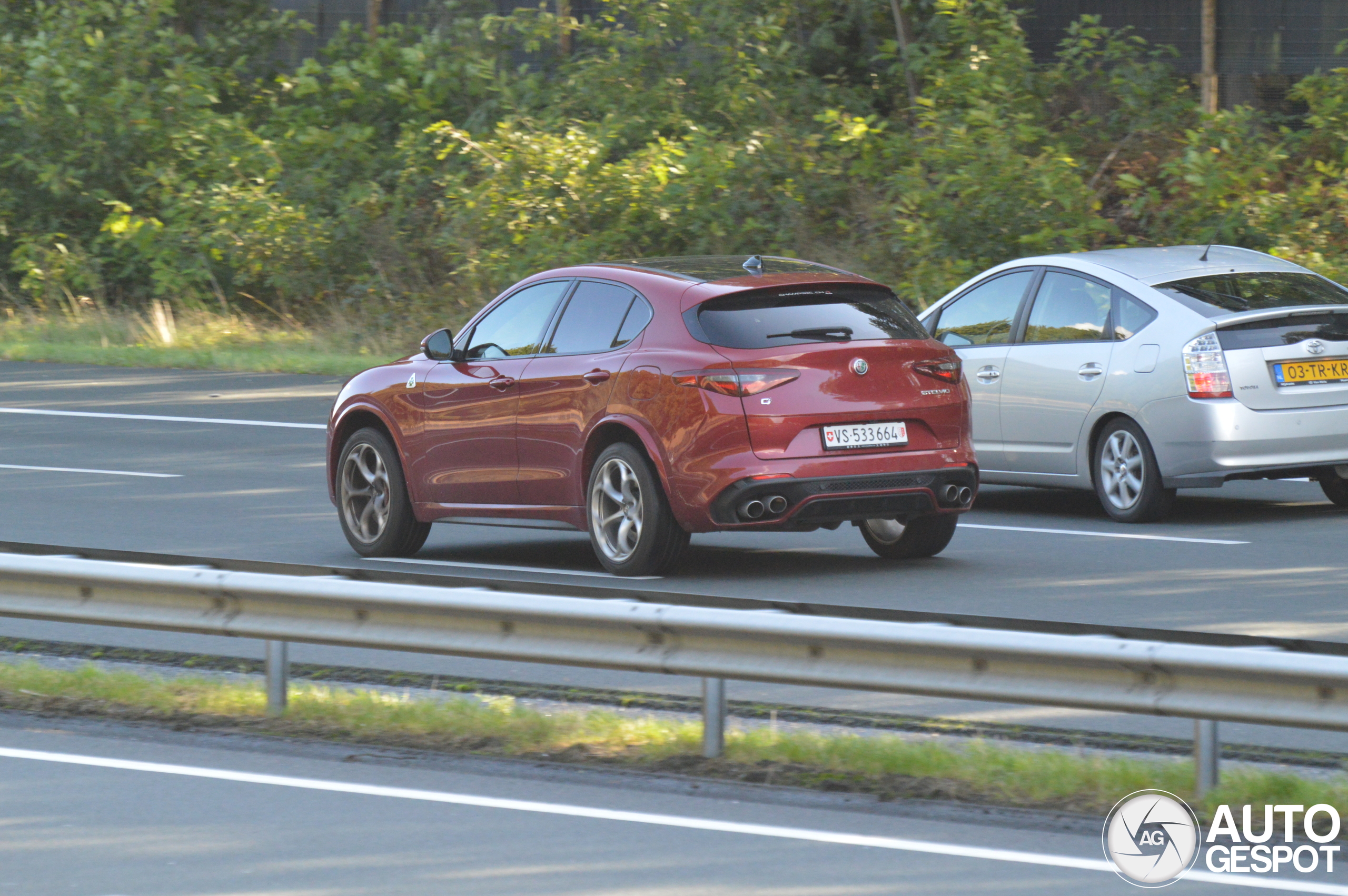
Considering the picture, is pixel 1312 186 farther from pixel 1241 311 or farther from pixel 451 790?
pixel 451 790

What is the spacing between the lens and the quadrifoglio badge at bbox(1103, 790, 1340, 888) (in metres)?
5.48

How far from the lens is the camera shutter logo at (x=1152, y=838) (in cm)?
546

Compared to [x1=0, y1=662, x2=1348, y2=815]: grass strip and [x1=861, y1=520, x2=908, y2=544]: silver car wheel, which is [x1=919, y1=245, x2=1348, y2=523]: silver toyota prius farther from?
[x1=0, y1=662, x2=1348, y2=815]: grass strip

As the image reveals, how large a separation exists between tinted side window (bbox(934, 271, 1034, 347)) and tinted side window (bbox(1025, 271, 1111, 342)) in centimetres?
19

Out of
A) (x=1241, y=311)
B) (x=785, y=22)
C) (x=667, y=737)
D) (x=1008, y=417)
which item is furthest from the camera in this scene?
(x=785, y=22)

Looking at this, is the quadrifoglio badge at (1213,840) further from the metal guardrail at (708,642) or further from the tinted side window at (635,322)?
the tinted side window at (635,322)

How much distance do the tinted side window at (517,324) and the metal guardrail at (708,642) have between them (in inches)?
153

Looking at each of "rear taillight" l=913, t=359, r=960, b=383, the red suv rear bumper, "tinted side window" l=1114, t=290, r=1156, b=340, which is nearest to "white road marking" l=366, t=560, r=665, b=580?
the red suv rear bumper

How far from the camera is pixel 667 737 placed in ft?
23.1

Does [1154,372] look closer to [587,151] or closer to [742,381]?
[742,381]

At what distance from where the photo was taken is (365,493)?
39.6ft

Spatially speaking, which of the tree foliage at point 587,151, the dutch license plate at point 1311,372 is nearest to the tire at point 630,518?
the dutch license plate at point 1311,372

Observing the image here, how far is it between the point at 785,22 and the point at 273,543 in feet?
58.7

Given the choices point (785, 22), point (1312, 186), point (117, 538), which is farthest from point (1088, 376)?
point (785, 22)
